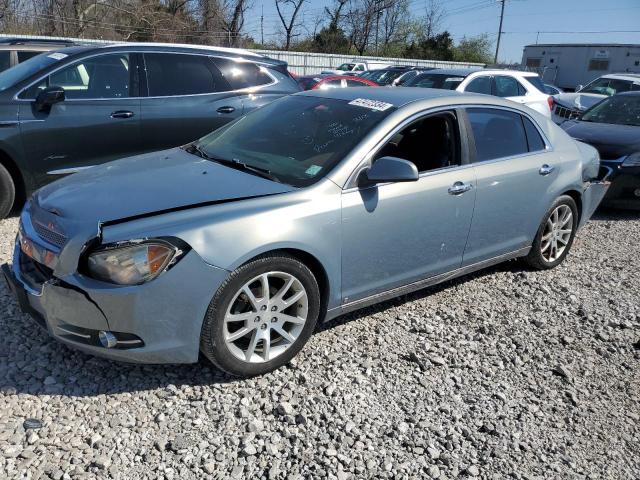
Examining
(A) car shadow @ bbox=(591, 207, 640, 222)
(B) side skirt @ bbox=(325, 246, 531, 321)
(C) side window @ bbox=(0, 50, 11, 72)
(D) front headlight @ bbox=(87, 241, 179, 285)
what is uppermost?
(C) side window @ bbox=(0, 50, 11, 72)

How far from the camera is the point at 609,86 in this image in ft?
50.6

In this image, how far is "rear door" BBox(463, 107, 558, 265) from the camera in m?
4.02

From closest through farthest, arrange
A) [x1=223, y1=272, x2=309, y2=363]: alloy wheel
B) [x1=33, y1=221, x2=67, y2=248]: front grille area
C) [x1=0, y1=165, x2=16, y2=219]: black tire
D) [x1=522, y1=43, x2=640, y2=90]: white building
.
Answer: [x1=33, y1=221, x2=67, y2=248]: front grille area
[x1=223, y1=272, x2=309, y2=363]: alloy wheel
[x1=0, y1=165, x2=16, y2=219]: black tire
[x1=522, y1=43, x2=640, y2=90]: white building

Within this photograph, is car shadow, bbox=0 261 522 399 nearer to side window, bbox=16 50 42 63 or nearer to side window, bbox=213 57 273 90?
side window, bbox=213 57 273 90

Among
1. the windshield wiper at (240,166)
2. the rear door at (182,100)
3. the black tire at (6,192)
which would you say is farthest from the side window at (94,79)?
the windshield wiper at (240,166)

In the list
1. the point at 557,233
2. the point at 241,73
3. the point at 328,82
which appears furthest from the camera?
the point at 328,82

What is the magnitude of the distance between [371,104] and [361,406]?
2.00 meters

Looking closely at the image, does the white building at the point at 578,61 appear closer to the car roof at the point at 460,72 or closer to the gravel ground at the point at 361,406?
the car roof at the point at 460,72

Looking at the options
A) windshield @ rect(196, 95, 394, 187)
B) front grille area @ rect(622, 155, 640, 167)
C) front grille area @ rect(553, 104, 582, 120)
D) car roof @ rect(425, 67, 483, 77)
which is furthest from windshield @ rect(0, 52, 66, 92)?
front grille area @ rect(553, 104, 582, 120)

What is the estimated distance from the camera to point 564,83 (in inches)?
1409

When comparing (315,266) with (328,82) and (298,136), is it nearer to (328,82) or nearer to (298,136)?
(298,136)

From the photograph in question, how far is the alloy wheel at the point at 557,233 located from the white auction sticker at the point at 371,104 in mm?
1961

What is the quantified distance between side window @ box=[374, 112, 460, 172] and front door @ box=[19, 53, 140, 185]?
3.25 m

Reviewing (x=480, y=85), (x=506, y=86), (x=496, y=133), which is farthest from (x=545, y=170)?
(x=506, y=86)
